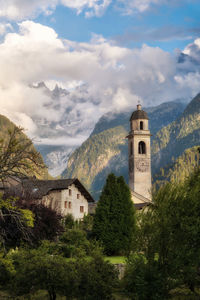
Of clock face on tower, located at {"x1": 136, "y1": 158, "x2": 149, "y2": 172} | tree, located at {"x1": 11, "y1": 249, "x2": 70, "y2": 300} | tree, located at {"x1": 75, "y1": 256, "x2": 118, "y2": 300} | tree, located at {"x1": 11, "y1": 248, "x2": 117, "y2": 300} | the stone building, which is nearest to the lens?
tree, located at {"x1": 75, "y1": 256, "x2": 118, "y2": 300}

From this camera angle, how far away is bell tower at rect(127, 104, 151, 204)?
77750 millimetres

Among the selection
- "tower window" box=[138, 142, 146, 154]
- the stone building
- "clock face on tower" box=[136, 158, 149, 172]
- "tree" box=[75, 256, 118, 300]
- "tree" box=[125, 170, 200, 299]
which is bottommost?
"tree" box=[75, 256, 118, 300]

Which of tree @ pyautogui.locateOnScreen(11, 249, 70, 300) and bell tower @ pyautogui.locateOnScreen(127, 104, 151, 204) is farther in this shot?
bell tower @ pyautogui.locateOnScreen(127, 104, 151, 204)

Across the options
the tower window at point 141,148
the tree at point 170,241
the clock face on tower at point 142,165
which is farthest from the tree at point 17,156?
the tower window at point 141,148

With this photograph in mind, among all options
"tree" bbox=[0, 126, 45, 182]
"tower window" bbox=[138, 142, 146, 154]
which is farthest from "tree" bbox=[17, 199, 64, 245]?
"tower window" bbox=[138, 142, 146, 154]

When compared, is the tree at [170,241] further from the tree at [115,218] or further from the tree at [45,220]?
the tree at [115,218]

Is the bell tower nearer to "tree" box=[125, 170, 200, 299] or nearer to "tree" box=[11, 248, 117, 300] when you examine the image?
"tree" box=[125, 170, 200, 299]

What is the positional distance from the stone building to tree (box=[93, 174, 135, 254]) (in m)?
14.9

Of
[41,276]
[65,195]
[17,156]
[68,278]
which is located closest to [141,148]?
[65,195]

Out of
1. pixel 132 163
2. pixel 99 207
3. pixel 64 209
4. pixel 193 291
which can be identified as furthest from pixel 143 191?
pixel 193 291

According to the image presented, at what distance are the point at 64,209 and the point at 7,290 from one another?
34.8 m

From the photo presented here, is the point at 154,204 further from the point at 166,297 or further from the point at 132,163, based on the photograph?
the point at 132,163

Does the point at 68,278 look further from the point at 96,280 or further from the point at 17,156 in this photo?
the point at 17,156

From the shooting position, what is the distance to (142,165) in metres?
78.9
